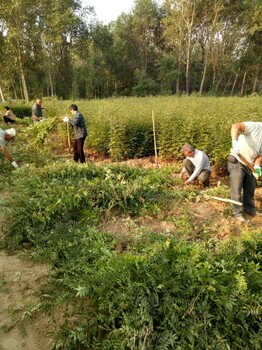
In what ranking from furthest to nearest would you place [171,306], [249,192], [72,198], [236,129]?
[249,192], [72,198], [236,129], [171,306]

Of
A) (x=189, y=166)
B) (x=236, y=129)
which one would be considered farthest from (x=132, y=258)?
(x=189, y=166)

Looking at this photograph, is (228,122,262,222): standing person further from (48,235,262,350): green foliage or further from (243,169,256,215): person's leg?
(48,235,262,350): green foliage

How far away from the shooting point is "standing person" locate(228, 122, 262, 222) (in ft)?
13.2

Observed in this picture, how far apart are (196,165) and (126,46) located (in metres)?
37.1

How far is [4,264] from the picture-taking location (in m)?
3.47

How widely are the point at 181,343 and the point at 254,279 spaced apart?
34.1 inches

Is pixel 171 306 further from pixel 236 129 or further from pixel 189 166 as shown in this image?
pixel 189 166

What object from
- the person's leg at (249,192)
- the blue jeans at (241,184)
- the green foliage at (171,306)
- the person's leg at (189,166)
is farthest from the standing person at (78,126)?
the green foliage at (171,306)

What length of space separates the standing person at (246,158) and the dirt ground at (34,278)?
0.26 metres

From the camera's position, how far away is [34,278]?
320 cm

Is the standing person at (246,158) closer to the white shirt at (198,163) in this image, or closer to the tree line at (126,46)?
the white shirt at (198,163)

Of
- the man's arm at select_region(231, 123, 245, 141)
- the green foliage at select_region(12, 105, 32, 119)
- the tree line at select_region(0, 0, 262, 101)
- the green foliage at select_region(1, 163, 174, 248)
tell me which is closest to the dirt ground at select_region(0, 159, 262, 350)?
the green foliage at select_region(1, 163, 174, 248)

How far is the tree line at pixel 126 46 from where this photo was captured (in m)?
23.1

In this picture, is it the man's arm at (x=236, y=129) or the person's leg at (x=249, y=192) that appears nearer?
the man's arm at (x=236, y=129)
